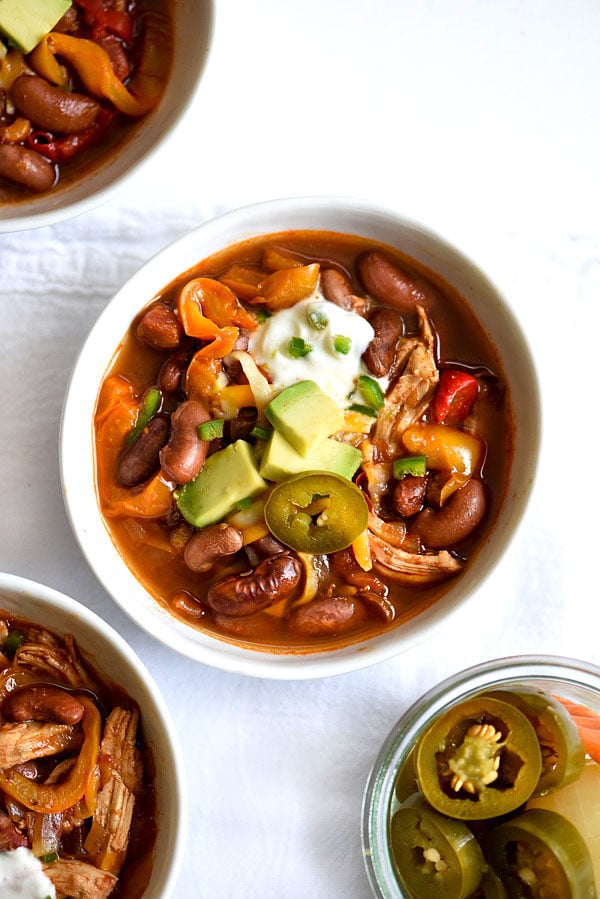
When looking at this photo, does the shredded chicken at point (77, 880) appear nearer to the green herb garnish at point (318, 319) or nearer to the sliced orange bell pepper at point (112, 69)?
the green herb garnish at point (318, 319)

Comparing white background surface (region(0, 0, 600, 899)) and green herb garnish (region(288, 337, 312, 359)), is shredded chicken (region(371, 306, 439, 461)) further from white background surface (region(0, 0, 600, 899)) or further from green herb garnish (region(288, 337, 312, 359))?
white background surface (region(0, 0, 600, 899))

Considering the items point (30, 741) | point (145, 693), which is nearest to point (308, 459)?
point (145, 693)

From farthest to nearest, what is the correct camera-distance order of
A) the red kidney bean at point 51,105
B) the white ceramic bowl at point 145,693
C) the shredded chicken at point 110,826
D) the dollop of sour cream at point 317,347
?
1. the red kidney bean at point 51,105
2. the dollop of sour cream at point 317,347
3. the shredded chicken at point 110,826
4. the white ceramic bowl at point 145,693

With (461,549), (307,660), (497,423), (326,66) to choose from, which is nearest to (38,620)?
(307,660)

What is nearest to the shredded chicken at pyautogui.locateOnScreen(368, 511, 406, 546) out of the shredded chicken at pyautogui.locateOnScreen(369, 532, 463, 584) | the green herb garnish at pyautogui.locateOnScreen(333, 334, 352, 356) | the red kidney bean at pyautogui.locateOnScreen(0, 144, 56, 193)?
the shredded chicken at pyautogui.locateOnScreen(369, 532, 463, 584)

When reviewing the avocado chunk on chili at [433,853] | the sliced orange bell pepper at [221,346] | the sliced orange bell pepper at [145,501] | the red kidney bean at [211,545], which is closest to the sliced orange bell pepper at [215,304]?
the sliced orange bell pepper at [221,346]

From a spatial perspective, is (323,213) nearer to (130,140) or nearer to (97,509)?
(130,140)

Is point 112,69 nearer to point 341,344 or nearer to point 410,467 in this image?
point 341,344
